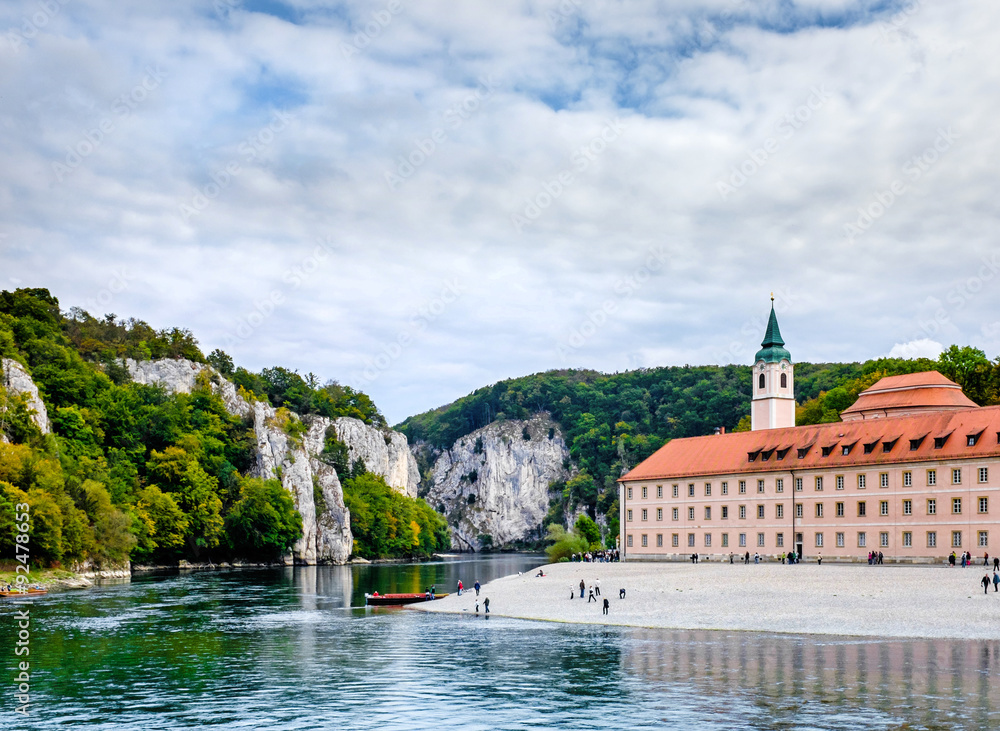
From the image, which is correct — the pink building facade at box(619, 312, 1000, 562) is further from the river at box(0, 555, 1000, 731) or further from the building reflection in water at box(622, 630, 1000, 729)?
the river at box(0, 555, 1000, 731)

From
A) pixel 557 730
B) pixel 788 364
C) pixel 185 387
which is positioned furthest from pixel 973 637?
pixel 185 387

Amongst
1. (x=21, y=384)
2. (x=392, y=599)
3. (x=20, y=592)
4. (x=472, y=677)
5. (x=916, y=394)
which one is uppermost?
(x=21, y=384)

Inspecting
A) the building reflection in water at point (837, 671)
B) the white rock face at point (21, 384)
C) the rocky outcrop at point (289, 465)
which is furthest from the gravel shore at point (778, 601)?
the rocky outcrop at point (289, 465)

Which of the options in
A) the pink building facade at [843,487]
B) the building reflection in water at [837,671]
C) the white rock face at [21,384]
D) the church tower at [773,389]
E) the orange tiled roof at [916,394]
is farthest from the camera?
the church tower at [773,389]

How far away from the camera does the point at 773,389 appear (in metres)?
119

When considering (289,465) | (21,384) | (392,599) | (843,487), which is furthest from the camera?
(289,465)

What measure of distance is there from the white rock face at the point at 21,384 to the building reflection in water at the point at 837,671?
75.2m

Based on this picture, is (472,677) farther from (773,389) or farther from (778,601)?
(773,389)

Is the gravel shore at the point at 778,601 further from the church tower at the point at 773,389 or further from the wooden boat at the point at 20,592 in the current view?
the church tower at the point at 773,389

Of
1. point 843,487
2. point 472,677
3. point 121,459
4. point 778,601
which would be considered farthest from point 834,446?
point 121,459

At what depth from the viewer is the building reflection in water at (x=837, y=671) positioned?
103 feet

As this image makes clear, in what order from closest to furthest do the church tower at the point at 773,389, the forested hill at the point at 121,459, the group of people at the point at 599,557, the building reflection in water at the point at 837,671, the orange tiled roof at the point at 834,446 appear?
the building reflection in water at the point at 837,671, the orange tiled roof at the point at 834,446, the forested hill at the point at 121,459, the group of people at the point at 599,557, the church tower at the point at 773,389

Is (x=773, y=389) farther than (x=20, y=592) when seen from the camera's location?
Yes

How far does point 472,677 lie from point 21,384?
78727 millimetres
